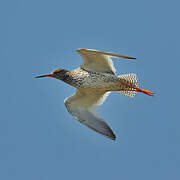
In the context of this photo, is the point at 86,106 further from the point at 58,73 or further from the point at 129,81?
the point at 129,81

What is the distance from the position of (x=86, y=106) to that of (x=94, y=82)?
1.11m

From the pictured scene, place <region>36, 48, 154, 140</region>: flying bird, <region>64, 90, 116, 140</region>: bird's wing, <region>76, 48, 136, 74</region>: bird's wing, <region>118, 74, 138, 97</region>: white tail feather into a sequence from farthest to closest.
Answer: <region>64, 90, 116, 140</region>: bird's wing, <region>118, 74, 138, 97</region>: white tail feather, <region>36, 48, 154, 140</region>: flying bird, <region>76, 48, 136, 74</region>: bird's wing

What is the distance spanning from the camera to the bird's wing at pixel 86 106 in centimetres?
1147

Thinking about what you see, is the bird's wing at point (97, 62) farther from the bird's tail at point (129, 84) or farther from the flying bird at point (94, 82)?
the bird's tail at point (129, 84)

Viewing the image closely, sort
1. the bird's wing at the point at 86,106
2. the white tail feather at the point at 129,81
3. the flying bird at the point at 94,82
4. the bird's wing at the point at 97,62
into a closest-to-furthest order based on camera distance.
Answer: the bird's wing at the point at 97,62 < the flying bird at the point at 94,82 < the white tail feather at the point at 129,81 < the bird's wing at the point at 86,106

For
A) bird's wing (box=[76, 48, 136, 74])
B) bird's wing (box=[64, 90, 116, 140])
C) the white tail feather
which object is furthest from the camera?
bird's wing (box=[64, 90, 116, 140])

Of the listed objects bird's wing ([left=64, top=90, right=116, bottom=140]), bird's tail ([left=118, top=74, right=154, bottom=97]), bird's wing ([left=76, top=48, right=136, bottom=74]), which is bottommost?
bird's wing ([left=64, top=90, right=116, bottom=140])

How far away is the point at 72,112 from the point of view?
38.4 ft

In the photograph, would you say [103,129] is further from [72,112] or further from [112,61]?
[112,61]

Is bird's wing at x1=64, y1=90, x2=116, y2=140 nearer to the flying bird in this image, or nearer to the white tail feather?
the flying bird

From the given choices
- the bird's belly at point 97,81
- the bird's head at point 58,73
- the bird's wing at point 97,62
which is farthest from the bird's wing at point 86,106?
the bird's wing at point 97,62

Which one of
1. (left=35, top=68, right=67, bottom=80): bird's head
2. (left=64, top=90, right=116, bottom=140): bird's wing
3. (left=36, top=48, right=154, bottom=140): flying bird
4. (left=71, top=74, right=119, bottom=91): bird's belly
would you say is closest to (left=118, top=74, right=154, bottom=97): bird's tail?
(left=36, top=48, right=154, bottom=140): flying bird

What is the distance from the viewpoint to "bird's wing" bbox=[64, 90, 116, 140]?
11.5 meters

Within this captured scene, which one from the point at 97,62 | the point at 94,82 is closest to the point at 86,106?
the point at 94,82
